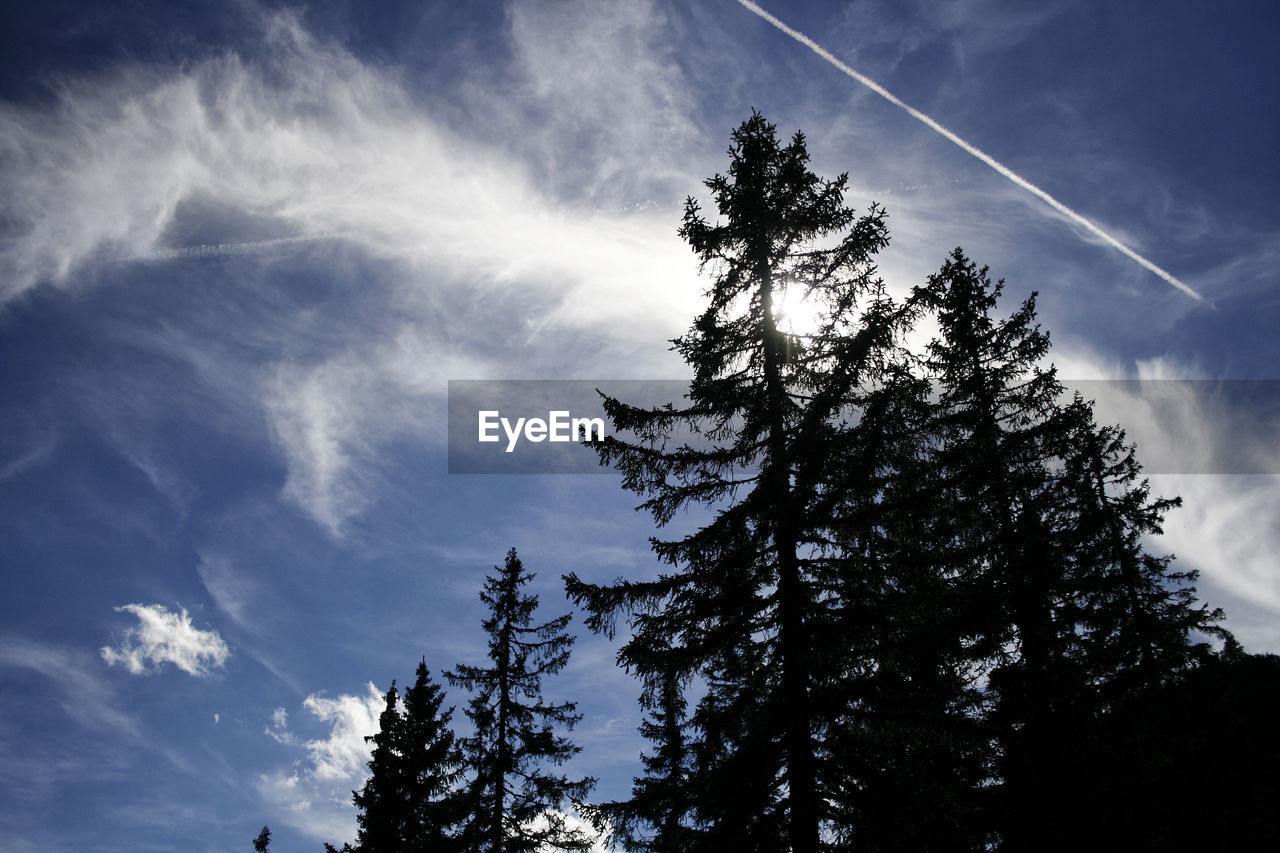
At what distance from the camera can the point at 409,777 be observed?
2245 cm

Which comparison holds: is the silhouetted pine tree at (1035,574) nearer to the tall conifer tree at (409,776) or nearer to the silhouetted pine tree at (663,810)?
the silhouetted pine tree at (663,810)

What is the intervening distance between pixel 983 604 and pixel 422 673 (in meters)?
21.1

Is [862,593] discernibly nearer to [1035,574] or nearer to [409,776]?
[1035,574]

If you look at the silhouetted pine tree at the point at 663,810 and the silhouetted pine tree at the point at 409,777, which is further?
the silhouetted pine tree at the point at 409,777

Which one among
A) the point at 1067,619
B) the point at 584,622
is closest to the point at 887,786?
the point at 584,622

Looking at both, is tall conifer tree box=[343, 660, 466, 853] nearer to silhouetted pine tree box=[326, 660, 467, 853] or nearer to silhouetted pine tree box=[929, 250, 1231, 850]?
silhouetted pine tree box=[326, 660, 467, 853]

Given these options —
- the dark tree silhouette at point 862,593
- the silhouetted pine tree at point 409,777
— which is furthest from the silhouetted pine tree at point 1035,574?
the silhouetted pine tree at point 409,777

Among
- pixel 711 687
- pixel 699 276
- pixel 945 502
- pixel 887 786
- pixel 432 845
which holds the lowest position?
pixel 432 845

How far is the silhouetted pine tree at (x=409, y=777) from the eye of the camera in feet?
70.6

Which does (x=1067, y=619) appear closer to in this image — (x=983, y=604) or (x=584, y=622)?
(x=983, y=604)

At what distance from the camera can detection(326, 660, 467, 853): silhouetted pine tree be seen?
2152cm

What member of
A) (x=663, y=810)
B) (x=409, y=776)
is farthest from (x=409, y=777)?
(x=663, y=810)

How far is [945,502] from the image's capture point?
36.5ft

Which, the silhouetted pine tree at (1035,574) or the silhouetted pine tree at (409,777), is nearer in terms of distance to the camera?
the silhouetted pine tree at (1035,574)
